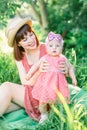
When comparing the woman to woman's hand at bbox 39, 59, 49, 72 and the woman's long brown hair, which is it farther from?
woman's hand at bbox 39, 59, 49, 72

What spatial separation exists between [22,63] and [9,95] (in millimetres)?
381

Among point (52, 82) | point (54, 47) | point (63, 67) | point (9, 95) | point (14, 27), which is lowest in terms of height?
point (9, 95)

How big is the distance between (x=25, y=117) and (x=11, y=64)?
1862 mm

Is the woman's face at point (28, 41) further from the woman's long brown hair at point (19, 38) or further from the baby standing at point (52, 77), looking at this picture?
the baby standing at point (52, 77)

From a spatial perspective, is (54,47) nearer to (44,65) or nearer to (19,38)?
(44,65)

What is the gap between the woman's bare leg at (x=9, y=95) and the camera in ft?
16.3

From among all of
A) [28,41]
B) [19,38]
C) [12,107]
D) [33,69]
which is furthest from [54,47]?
[12,107]

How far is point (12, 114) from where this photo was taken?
203 inches

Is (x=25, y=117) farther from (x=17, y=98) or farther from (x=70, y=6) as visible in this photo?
(x=70, y=6)

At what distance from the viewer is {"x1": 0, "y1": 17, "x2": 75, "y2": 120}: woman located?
195 inches

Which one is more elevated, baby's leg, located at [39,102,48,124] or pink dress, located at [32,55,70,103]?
pink dress, located at [32,55,70,103]

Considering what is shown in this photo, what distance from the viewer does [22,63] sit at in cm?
511

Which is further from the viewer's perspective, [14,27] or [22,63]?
[22,63]

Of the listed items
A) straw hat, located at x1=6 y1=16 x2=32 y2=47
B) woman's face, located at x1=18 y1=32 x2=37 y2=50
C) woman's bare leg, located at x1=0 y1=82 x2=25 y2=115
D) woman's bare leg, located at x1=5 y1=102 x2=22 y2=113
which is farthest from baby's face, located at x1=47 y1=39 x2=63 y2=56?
woman's bare leg, located at x1=5 y1=102 x2=22 y2=113
